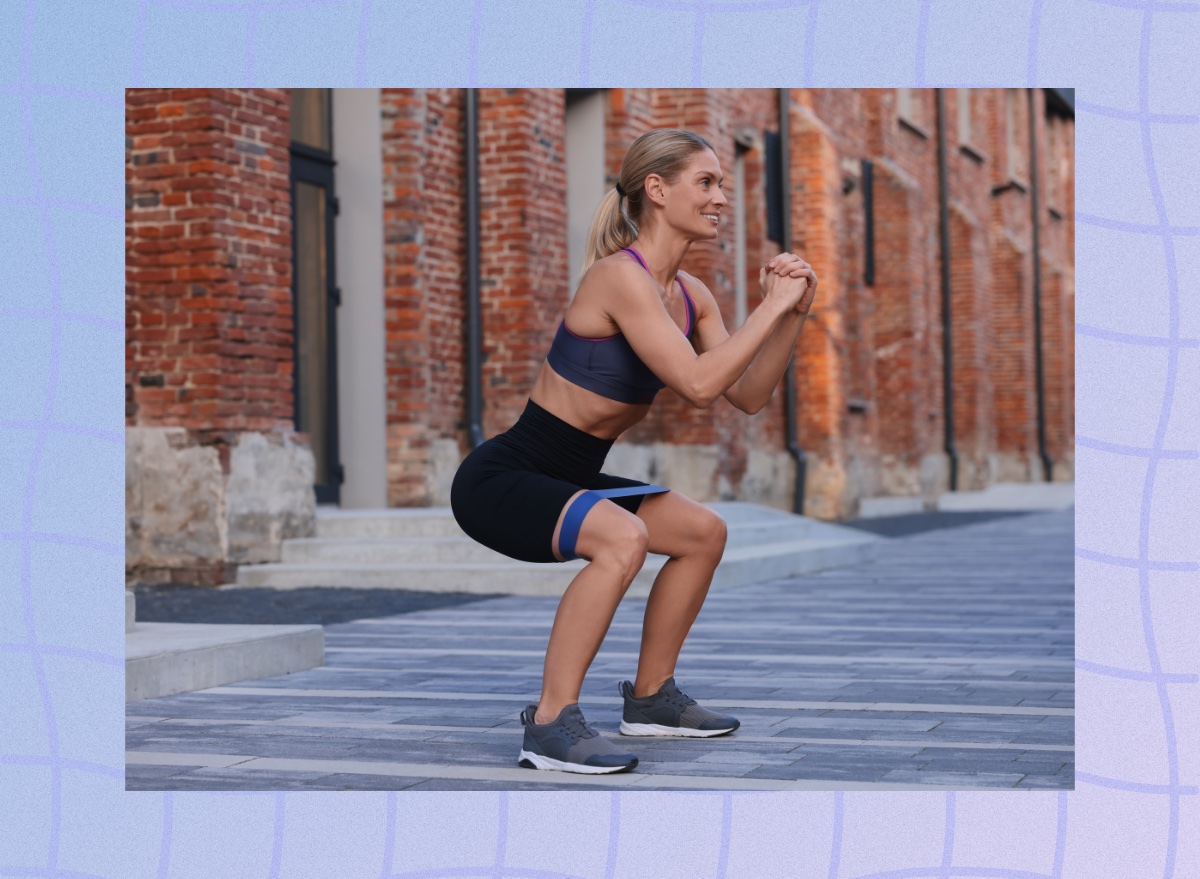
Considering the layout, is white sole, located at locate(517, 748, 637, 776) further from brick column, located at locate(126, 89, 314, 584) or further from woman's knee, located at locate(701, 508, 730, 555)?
brick column, located at locate(126, 89, 314, 584)

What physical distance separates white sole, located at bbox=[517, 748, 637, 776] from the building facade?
5476 mm

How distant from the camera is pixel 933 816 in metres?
2.91

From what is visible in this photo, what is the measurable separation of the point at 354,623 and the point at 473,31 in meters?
4.86

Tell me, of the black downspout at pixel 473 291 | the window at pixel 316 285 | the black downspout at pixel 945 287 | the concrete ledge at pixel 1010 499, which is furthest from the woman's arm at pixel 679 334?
the black downspout at pixel 945 287

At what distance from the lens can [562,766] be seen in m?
3.80

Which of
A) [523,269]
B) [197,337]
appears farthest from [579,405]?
[523,269]

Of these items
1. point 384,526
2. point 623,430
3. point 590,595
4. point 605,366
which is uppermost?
point 605,366

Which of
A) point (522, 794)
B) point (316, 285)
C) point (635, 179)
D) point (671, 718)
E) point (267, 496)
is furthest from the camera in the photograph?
point (316, 285)

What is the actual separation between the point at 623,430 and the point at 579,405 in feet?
0.46

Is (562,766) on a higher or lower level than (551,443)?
lower

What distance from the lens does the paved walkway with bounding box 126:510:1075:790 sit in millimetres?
3811

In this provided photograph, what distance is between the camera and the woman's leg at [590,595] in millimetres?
3824

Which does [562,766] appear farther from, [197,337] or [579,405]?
[197,337]

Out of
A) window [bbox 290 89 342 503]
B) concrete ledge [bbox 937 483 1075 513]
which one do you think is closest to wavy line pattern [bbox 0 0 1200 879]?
window [bbox 290 89 342 503]
